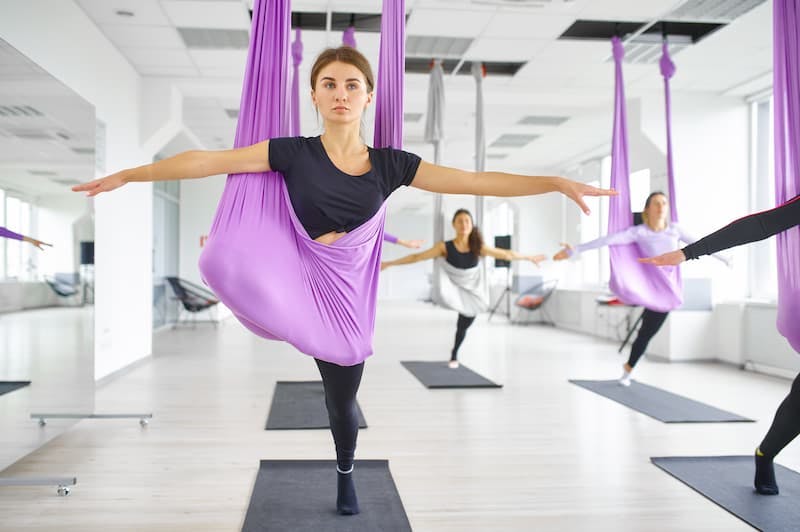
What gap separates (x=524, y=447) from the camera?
3.66m

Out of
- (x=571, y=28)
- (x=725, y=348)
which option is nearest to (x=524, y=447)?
(x=571, y=28)

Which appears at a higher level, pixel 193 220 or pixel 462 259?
pixel 193 220

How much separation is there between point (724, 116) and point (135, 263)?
6.89 metres

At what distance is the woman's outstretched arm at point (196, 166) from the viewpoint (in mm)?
2041

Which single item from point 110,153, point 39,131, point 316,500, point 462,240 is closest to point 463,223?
point 462,240

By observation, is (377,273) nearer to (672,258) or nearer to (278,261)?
(278,261)

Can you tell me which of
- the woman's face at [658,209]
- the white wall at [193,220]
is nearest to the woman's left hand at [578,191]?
the woman's face at [658,209]

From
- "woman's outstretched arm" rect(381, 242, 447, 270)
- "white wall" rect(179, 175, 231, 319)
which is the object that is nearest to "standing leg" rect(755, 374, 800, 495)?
"woman's outstretched arm" rect(381, 242, 447, 270)

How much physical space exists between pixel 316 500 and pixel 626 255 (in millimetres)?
3346

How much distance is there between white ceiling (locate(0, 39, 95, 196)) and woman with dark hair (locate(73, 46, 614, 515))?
1219 mm

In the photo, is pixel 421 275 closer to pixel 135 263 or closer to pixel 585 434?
pixel 135 263

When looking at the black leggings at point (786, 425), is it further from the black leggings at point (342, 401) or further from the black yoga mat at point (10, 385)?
the black yoga mat at point (10, 385)

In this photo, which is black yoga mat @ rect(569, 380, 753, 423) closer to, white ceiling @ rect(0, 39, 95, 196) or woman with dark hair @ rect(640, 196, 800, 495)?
woman with dark hair @ rect(640, 196, 800, 495)

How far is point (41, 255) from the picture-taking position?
3.15 metres
